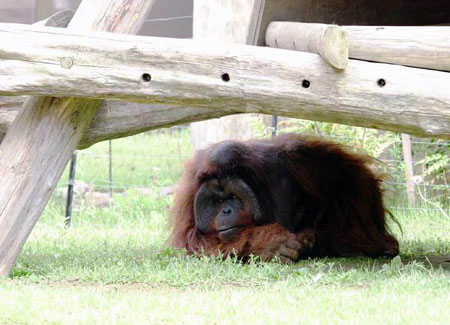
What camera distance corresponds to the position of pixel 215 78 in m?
3.71

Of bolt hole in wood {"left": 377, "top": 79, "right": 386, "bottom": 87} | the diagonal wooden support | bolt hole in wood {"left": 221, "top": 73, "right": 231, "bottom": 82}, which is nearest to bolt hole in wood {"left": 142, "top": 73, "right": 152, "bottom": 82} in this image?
bolt hole in wood {"left": 221, "top": 73, "right": 231, "bottom": 82}

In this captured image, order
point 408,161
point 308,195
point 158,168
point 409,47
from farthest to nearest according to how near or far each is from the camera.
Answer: point 158,168 → point 408,161 → point 308,195 → point 409,47

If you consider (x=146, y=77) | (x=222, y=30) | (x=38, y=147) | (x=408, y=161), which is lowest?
(x=408, y=161)

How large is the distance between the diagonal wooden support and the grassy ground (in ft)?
0.86

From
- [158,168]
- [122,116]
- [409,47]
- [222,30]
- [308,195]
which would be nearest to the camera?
[409,47]

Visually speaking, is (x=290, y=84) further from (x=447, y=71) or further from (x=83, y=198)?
(x=83, y=198)

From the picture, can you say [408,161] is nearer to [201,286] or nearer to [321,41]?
[321,41]

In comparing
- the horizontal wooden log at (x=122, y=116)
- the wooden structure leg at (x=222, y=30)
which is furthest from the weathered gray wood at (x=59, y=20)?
→ the wooden structure leg at (x=222, y=30)

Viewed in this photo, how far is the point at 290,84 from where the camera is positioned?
373 cm

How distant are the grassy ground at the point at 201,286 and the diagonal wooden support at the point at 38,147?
261 millimetres

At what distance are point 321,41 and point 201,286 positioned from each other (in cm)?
124

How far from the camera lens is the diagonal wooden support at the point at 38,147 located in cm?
391

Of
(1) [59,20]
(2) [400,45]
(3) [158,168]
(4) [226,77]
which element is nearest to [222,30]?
(3) [158,168]

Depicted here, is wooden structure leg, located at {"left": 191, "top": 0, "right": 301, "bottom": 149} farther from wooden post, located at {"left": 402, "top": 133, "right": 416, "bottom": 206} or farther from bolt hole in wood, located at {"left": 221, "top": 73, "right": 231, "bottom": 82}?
bolt hole in wood, located at {"left": 221, "top": 73, "right": 231, "bottom": 82}
